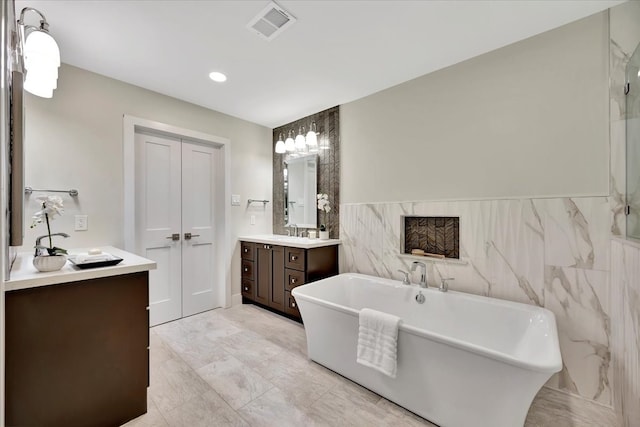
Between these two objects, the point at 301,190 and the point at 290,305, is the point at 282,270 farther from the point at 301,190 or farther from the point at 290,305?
the point at 301,190

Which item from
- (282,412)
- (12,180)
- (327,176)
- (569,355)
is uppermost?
(327,176)

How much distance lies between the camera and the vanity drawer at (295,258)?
9.05ft

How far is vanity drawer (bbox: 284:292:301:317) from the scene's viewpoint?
2891 mm

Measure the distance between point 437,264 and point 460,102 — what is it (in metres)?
1.37

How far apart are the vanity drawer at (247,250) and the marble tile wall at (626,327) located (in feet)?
10.2

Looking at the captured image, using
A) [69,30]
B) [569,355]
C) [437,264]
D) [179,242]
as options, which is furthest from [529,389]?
[69,30]

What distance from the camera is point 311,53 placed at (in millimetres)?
2111

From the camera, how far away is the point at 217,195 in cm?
339


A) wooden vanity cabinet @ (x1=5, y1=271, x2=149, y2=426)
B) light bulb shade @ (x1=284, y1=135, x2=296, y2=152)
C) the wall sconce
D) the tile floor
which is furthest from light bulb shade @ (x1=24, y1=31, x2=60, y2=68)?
light bulb shade @ (x1=284, y1=135, x2=296, y2=152)

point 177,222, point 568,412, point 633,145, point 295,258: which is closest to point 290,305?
point 295,258

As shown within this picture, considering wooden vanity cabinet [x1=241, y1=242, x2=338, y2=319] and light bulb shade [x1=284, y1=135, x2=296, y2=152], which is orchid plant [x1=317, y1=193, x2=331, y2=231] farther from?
light bulb shade [x1=284, y1=135, x2=296, y2=152]

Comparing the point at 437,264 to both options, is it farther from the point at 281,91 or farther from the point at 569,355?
the point at 281,91

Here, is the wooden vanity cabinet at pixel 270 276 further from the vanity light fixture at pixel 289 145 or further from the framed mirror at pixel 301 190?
the vanity light fixture at pixel 289 145

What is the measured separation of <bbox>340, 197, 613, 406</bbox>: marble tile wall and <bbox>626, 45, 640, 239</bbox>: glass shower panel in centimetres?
17
